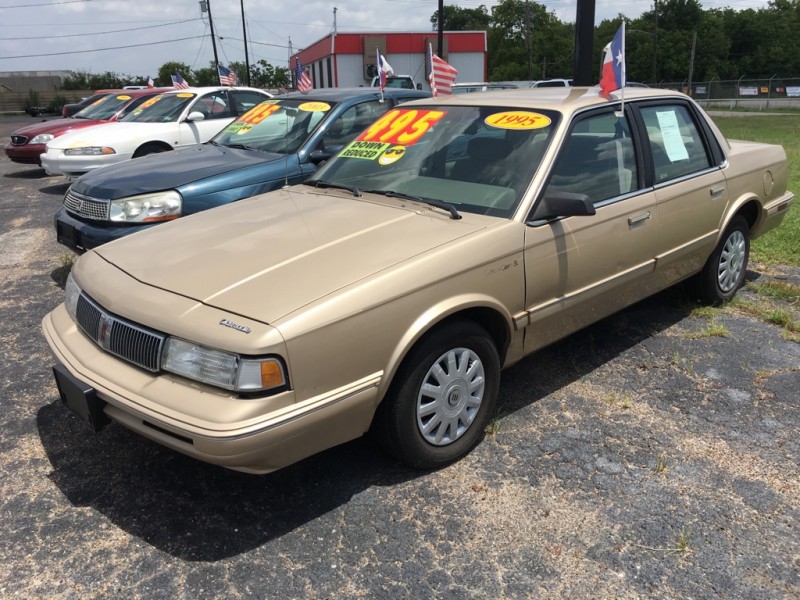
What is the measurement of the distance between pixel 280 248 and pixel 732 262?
3.66 m

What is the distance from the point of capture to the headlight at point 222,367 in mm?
2447

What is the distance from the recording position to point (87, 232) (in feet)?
17.0

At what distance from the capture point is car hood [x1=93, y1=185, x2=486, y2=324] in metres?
2.70

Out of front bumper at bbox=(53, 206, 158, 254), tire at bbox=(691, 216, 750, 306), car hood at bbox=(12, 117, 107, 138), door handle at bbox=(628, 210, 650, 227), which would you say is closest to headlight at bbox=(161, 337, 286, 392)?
door handle at bbox=(628, 210, 650, 227)

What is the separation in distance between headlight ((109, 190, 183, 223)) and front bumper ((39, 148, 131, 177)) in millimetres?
4753

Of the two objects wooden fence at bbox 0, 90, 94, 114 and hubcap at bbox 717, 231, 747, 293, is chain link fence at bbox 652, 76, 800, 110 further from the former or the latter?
hubcap at bbox 717, 231, 747, 293

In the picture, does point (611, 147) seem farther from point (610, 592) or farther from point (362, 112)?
point (362, 112)

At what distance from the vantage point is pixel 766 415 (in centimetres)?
367

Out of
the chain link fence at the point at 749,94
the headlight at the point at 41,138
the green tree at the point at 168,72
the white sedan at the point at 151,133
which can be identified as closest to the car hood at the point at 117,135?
the white sedan at the point at 151,133

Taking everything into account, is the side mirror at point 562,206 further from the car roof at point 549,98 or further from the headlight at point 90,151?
the headlight at point 90,151

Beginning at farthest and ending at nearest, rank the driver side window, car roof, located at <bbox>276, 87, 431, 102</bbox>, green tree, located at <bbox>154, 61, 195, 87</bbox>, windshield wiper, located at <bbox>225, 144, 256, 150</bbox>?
green tree, located at <bbox>154, 61, 195, 87</bbox> → car roof, located at <bbox>276, 87, 431, 102</bbox> → windshield wiper, located at <bbox>225, 144, 256, 150</bbox> → the driver side window

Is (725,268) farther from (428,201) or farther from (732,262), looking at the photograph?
(428,201)

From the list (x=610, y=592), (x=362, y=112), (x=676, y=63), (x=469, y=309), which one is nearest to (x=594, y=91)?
(x=469, y=309)

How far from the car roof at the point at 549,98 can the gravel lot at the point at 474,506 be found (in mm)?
1608
